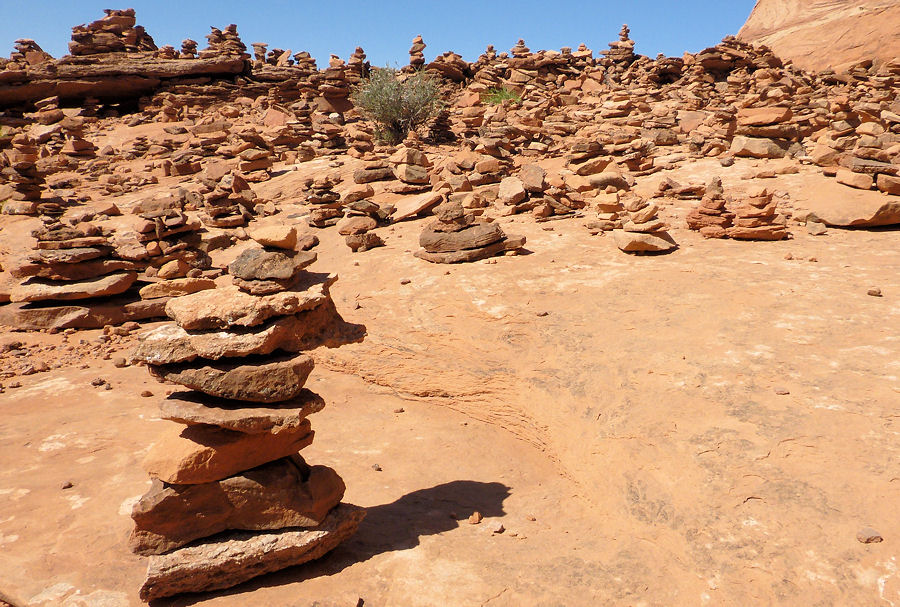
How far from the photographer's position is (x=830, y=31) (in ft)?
74.3

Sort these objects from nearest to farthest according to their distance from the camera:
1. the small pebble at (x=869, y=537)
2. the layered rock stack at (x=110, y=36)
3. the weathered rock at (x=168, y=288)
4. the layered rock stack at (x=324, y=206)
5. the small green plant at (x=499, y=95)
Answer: the small pebble at (x=869, y=537) → the weathered rock at (x=168, y=288) → the layered rock stack at (x=324, y=206) → the small green plant at (x=499, y=95) → the layered rock stack at (x=110, y=36)

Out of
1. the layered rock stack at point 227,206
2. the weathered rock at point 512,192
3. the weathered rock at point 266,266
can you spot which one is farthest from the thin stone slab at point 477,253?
the layered rock stack at point 227,206

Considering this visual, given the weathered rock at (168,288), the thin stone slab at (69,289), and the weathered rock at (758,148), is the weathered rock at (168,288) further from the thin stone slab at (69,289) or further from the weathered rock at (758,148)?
the weathered rock at (758,148)

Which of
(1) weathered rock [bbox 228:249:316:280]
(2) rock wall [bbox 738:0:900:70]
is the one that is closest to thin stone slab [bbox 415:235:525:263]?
(1) weathered rock [bbox 228:249:316:280]

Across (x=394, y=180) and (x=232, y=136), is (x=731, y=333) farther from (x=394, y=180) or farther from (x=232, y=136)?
(x=232, y=136)

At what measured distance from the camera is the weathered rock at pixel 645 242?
834cm

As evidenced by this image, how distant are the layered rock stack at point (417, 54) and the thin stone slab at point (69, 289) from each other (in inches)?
762

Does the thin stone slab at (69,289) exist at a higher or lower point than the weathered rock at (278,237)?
lower

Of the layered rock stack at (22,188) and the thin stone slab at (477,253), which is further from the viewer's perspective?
the layered rock stack at (22,188)

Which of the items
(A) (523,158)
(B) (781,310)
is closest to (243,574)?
(B) (781,310)

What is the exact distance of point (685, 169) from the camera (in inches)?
474

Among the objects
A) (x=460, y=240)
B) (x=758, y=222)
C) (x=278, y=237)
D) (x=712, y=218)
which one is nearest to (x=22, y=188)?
(x=460, y=240)

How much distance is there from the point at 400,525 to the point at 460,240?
5.31 meters

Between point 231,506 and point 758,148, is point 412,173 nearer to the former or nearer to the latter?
point 758,148
